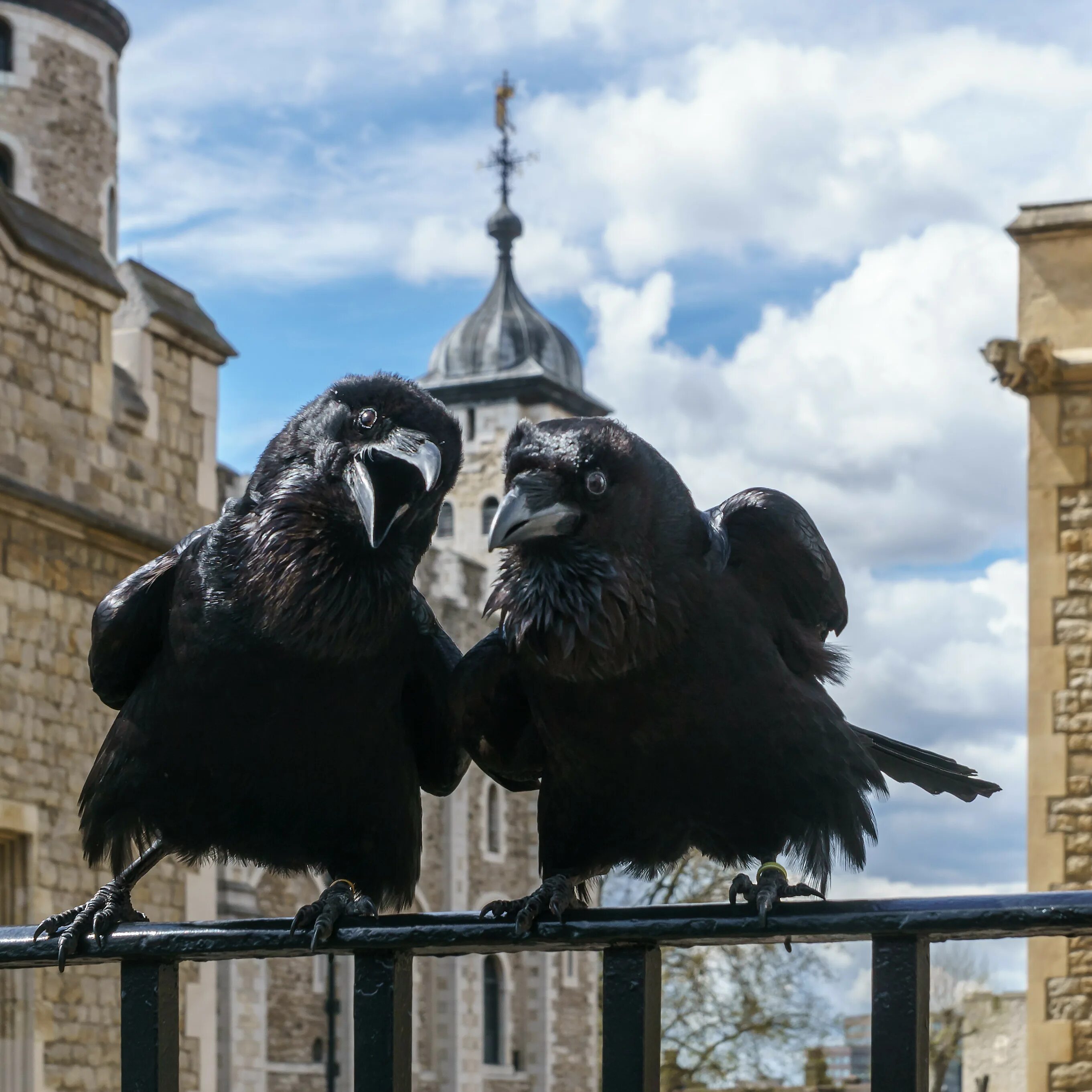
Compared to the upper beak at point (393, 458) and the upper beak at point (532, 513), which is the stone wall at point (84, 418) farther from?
the upper beak at point (532, 513)

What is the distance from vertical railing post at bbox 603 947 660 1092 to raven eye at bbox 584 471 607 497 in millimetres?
746

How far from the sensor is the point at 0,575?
11.1 metres

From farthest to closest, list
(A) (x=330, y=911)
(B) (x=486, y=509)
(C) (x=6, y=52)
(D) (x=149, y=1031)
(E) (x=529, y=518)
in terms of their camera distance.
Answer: (B) (x=486, y=509) → (C) (x=6, y=52) → (E) (x=529, y=518) → (A) (x=330, y=911) → (D) (x=149, y=1031)

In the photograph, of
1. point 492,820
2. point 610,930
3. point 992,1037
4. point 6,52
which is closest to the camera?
point 610,930

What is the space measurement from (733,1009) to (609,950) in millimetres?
28924

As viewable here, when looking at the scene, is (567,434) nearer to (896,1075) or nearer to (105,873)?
(896,1075)

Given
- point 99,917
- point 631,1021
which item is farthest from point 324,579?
point 631,1021

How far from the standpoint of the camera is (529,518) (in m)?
2.40

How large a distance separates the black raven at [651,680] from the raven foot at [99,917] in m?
0.52

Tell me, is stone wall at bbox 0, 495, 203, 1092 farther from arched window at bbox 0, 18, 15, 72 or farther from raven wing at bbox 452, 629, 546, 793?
arched window at bbox 0, 18, 15, 72

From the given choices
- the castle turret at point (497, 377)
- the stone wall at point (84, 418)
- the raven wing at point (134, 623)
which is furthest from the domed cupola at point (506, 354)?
the raven wing at point (134, 623)

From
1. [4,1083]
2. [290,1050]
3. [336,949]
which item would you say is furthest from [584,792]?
[290,1050]

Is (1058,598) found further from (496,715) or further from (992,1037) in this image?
(992,1037)

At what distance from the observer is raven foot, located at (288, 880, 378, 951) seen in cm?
198
